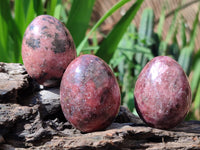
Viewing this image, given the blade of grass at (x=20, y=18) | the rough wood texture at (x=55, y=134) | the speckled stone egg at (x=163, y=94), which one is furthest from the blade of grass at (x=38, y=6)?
the speckled stone egg at (x=163, y=94)

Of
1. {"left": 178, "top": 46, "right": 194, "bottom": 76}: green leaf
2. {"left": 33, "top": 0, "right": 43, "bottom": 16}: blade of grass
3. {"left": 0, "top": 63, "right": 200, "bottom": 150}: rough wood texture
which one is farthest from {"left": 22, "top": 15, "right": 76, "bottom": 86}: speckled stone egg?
{"left": 178, "top": 46, "right": 194, "bottom": 76}: green leaf

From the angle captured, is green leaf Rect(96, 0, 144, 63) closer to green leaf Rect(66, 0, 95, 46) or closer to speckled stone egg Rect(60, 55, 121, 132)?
green leaf Rect(66, 0, 95, 46)

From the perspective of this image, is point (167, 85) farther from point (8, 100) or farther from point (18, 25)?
point (18, 25)

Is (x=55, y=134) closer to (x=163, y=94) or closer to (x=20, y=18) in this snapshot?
(x=163, y=94)

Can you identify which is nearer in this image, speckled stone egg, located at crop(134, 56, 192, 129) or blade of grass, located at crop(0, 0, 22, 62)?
speckled stone egg, located at crop(134, 56, 192, 129)

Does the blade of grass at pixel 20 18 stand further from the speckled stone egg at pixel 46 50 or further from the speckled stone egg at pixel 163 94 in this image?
the speckled stone egg at pixel 163 94

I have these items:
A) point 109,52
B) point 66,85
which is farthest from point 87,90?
point 109,52

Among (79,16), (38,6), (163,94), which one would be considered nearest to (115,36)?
(79,16)
